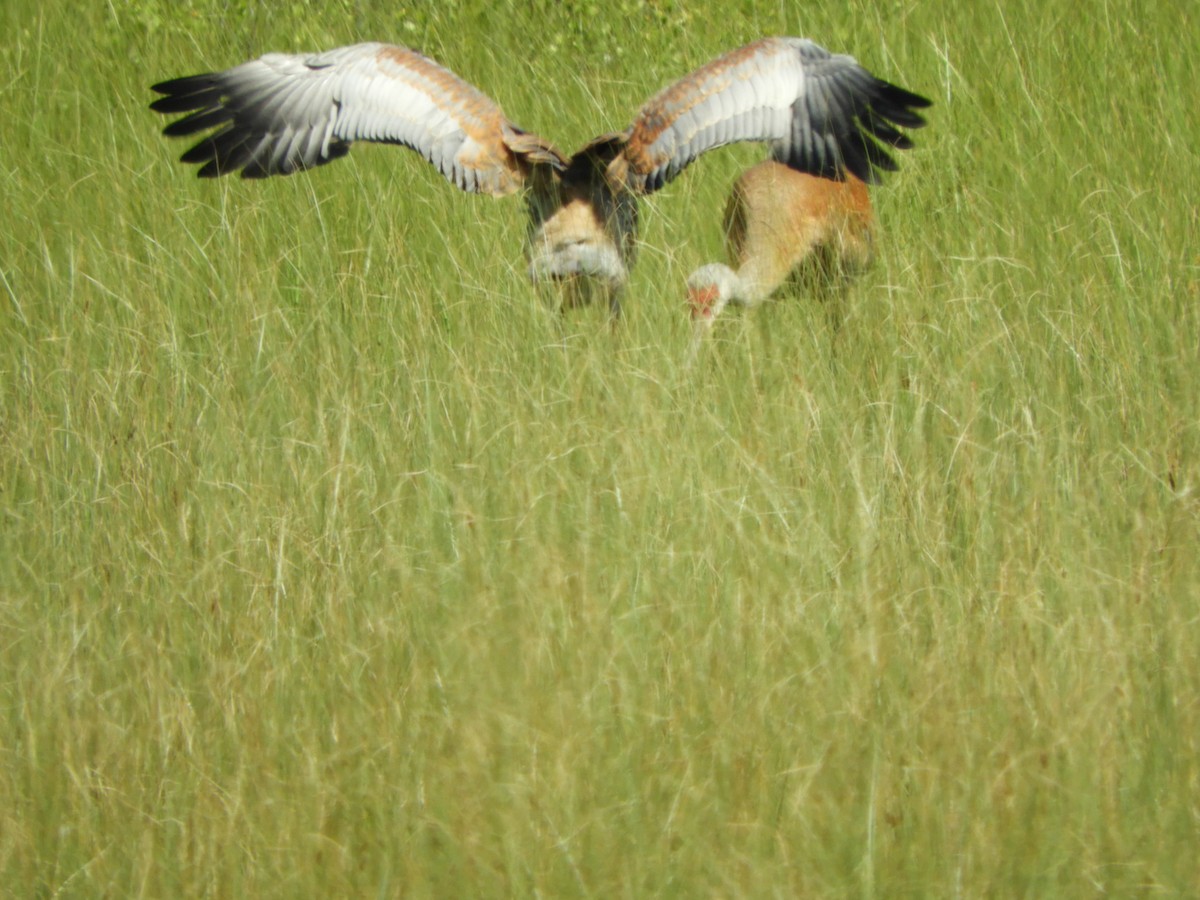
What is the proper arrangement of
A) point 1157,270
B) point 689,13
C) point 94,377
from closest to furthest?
point 94,377, point 1157,270, point 689,13

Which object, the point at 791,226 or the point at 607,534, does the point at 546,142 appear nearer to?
the point at 791,226

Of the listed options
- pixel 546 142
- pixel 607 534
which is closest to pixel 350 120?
pixel 546 142

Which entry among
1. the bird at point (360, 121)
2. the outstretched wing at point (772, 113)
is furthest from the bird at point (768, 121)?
the bird at point (360, 121)

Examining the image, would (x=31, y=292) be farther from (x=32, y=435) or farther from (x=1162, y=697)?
(x=1162, y=697)

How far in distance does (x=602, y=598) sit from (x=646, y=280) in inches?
73.4

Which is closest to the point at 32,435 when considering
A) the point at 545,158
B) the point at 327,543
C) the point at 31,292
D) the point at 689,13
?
the point at 327,543

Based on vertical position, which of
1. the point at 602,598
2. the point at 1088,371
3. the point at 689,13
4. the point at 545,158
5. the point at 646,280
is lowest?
the point at 602,598

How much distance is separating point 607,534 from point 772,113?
5.98 feet

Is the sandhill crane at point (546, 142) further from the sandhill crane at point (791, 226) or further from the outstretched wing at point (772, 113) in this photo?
the sandhill crane at point (791, 226)

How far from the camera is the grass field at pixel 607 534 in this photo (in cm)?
223

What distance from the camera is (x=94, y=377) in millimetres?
3686

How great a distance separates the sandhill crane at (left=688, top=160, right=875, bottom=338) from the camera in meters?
4.84

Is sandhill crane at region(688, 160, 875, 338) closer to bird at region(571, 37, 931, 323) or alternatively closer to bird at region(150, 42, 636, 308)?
bird at region(571, 37, 931, 323)

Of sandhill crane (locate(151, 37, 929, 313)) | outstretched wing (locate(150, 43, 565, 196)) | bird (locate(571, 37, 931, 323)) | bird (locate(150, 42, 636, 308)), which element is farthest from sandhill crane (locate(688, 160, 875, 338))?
outstretched wing (locate(150, 43, 565, 196))
